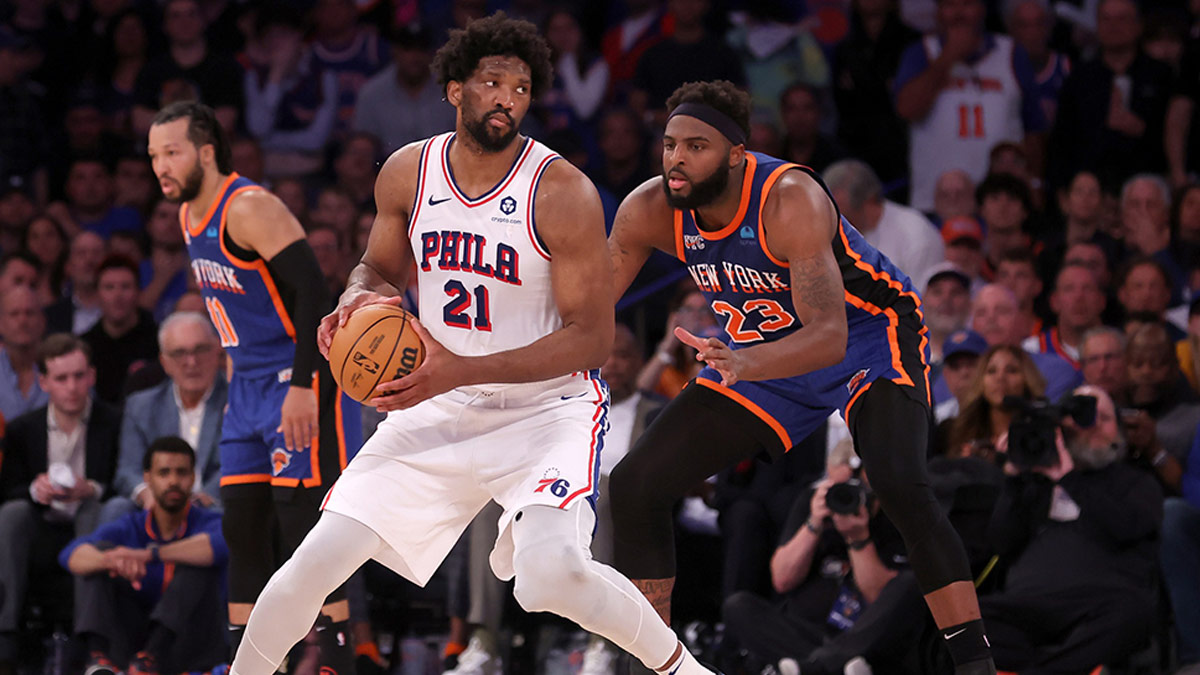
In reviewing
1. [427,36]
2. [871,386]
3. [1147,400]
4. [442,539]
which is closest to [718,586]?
[1147,400]

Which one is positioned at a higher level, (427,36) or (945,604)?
(427,36)

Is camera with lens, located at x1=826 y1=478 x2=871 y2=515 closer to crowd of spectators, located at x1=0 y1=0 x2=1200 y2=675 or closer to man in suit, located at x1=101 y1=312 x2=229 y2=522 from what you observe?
crowd of spectators, located at x1=0 y1=0 x2=1200 y2=675

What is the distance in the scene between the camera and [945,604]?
16.6 feet

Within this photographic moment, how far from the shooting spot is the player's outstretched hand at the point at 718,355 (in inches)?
183

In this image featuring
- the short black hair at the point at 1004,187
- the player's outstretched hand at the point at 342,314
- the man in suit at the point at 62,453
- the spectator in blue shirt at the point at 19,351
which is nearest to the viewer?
the player's outstretched hand at the point at 342,314

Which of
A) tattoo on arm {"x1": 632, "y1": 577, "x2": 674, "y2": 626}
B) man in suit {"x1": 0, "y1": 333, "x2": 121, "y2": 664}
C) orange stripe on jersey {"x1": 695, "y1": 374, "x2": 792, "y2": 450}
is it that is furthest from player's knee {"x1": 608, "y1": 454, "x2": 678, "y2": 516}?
man in suit {"x1": 0, "y1": 333, "x2": 121, "y2": 664}

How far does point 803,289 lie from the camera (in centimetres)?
501

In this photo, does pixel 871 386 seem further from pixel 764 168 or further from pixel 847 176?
pixel 847 176

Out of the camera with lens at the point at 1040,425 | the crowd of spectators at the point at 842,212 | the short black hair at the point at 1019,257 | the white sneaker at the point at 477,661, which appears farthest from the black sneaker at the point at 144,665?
the short black hair at the point at 1019,257

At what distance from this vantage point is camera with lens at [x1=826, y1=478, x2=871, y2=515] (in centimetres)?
651

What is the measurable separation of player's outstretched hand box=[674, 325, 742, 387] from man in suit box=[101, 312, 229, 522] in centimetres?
371

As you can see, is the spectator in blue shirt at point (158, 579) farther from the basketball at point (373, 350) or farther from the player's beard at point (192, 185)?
the basketball at point (373, 350)

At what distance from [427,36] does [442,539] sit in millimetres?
6538

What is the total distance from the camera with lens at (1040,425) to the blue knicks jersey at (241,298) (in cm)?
284
